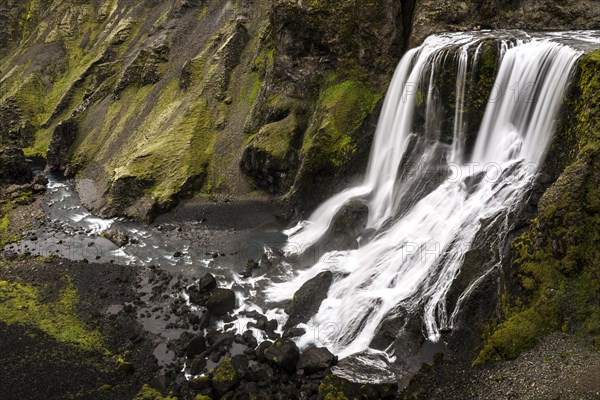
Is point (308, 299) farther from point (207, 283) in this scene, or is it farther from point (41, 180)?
point (41, 180)

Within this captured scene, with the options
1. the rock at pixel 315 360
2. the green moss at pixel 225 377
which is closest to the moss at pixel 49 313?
the green moss at pixel 225 377

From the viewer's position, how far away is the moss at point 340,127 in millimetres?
35625

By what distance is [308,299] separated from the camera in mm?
25219

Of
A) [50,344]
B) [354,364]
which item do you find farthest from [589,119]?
[50,344]

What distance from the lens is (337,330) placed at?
23.0 meters

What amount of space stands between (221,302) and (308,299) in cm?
537

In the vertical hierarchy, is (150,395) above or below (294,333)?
below

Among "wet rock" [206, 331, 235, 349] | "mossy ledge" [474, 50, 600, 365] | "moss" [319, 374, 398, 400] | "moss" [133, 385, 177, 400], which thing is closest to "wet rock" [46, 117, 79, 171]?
"wet rock" [206, 331, 235, 349]

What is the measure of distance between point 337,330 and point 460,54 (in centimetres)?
1910

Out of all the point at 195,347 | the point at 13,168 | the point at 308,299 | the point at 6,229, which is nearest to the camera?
the point at 195,347

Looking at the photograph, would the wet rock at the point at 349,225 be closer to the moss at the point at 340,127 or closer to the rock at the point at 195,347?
the moss at the point at 340,127

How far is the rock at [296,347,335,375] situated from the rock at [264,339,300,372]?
344 mm

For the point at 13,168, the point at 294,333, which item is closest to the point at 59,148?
the point at 13,168

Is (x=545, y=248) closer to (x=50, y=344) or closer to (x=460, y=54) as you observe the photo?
(x=460, y=54)
